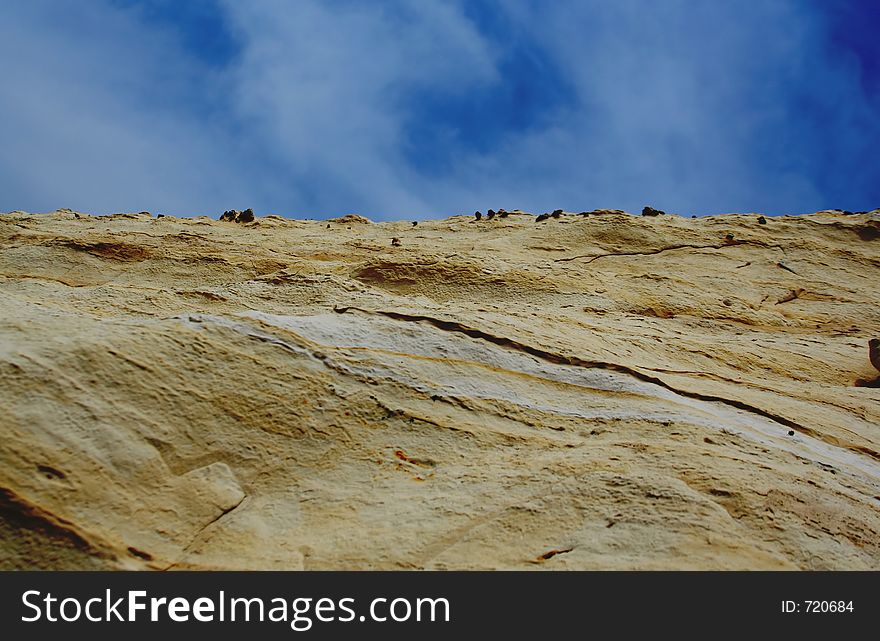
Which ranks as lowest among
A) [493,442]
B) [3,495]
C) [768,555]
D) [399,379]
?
[768,555]

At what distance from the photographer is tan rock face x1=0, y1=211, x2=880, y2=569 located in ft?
11.0

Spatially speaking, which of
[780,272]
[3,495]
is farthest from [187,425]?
[780,272]

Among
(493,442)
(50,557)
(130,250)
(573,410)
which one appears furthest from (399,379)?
(130,250)

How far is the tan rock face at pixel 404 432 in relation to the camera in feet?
11.0

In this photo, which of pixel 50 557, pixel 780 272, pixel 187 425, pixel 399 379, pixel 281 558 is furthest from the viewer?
pixel 780 272

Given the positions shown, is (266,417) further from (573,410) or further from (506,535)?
(573,410)

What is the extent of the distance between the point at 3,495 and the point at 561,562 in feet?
8.08

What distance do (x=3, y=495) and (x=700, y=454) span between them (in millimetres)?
3540

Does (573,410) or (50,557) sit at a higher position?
(573,410)

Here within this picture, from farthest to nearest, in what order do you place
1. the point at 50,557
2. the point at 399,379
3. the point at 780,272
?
the point at 780,272
the point at 399,379
the point at 50,557

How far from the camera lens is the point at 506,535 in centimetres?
349

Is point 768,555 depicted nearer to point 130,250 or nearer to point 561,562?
point 561,562

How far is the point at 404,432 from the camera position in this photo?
14.1 ft

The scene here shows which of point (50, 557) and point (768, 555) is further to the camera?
point (768, 555)
